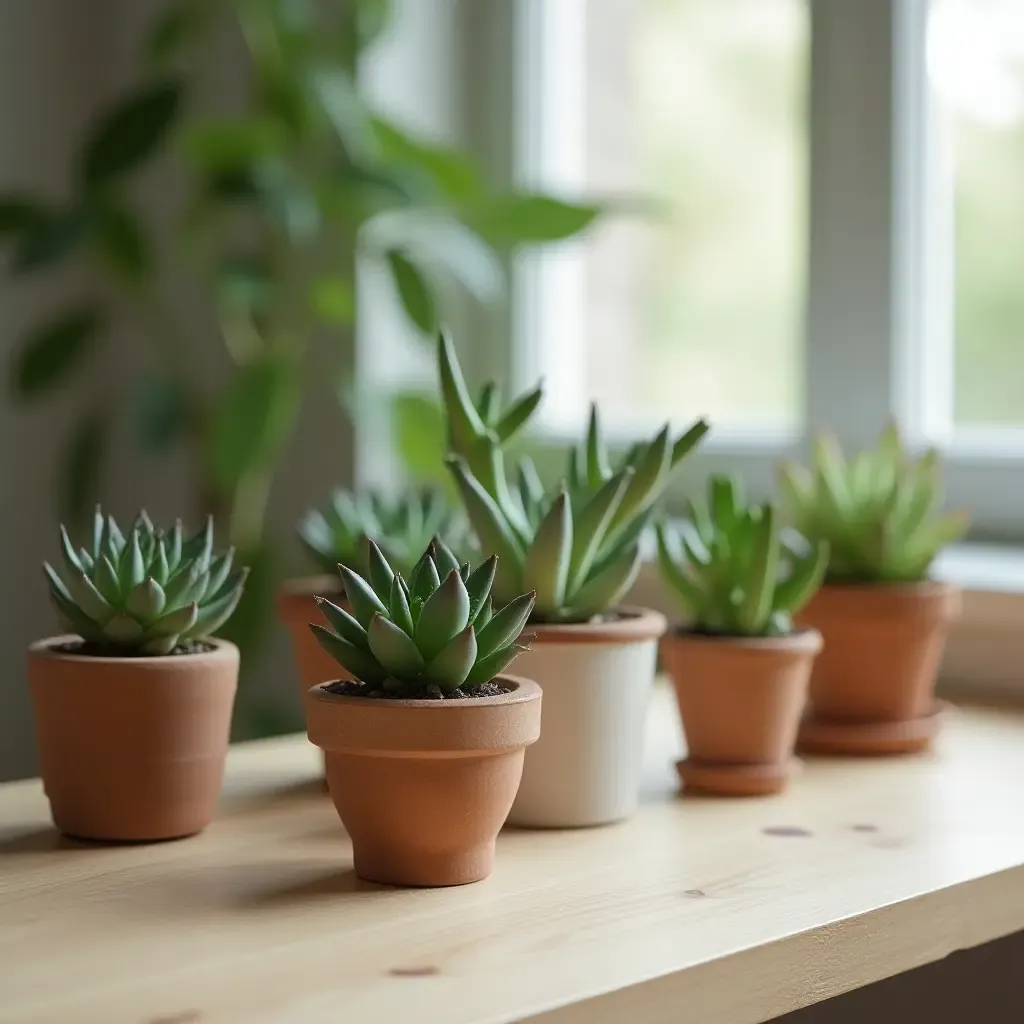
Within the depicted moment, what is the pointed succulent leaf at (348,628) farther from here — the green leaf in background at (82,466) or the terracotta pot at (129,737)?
the green leaf in background at (82,466)

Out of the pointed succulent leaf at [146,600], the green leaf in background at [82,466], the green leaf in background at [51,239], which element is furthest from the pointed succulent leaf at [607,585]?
the green leaf in background at [82,466]

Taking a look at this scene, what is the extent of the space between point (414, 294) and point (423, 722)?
1241 mm

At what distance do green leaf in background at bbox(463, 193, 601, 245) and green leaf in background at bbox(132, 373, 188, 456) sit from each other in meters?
0.54

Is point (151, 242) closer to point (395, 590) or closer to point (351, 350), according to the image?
point (351, 350)

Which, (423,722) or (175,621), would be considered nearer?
(423,722)

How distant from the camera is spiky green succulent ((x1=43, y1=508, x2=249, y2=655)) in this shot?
838mm

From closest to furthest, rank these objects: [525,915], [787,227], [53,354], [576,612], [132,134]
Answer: [525,915], [576,612], [787,227], [132,134], [53,354]

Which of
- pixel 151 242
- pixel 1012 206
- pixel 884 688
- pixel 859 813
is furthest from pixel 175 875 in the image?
pixel 151 242

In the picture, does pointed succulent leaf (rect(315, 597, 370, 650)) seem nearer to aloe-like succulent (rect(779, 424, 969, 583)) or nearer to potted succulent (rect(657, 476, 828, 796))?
potted succulent (rect(657, 476, 828, 796))

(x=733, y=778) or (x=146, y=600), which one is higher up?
(x=146, y=600)

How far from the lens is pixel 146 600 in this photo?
32.9 inches

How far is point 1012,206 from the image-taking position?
5.34 feet

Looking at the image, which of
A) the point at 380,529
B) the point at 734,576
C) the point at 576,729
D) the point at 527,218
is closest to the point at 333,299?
the point at 527,218

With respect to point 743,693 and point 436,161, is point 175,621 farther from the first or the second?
point 436,161
